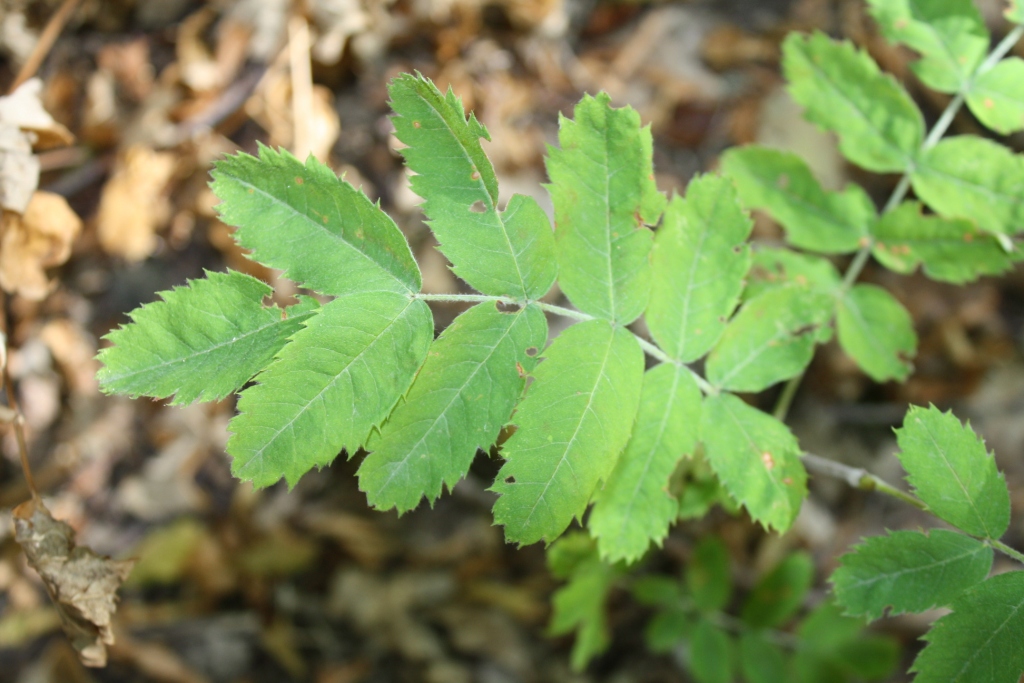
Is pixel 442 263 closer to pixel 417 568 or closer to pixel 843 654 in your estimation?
pixel 417 568

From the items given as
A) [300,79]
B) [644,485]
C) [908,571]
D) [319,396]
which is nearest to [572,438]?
[644,485]

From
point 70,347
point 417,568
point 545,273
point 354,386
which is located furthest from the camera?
point 417,568

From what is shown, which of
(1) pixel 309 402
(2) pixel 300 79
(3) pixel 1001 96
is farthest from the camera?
(2) pixel 300 79

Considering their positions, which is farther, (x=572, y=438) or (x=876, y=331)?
(x=876, y=331)

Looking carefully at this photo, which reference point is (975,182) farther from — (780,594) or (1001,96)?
(780,594)

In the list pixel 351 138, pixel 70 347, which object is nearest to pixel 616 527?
pixel 351 138

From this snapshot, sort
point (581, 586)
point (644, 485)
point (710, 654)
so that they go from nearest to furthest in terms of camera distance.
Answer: point (644, 485)
point (581, 586)
point (710, 654)
